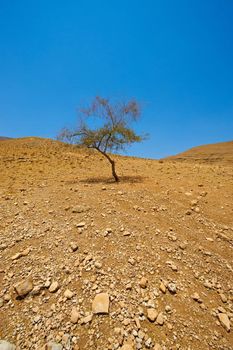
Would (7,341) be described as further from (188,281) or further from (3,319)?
(188,281)

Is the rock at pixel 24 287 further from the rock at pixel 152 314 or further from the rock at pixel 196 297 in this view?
the rock at pixel 196 297

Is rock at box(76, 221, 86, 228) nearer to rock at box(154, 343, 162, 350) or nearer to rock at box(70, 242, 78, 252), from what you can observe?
rock at box(70, 242, 78, 252)

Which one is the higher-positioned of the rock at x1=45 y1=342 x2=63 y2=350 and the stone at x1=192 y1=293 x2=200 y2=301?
the stone at x1=192 y1=293 x2=200 y2=301

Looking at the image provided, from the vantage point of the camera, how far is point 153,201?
7.50m

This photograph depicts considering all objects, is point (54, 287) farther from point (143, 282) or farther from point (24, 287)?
point (143, 282)

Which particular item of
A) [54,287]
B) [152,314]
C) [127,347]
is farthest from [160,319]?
[54,287]

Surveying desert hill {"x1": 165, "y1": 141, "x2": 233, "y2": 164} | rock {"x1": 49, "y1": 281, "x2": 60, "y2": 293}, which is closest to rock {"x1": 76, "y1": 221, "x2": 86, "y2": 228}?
rock {"x1": 49, "y1": 281, "x2": 60, "y2": 293}

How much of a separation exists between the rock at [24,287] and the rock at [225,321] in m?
3.84

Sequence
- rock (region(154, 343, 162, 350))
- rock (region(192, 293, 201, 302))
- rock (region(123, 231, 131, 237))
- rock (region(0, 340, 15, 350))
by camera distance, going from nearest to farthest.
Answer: rock (region(154, 343, 162, 350)), rock (region(0, 340, 15, 350)), rock (region(192, 293, 201, 302)), rock (region(123, 231, 131, 237))

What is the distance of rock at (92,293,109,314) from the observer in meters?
3.64

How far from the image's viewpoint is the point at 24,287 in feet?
14.0

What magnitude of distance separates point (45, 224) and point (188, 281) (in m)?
4.36

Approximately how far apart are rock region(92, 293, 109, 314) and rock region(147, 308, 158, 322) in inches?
30.6

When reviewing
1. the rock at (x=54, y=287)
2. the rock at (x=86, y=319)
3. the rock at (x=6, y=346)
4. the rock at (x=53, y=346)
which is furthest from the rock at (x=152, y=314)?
the rock at (x=6, y=346)
